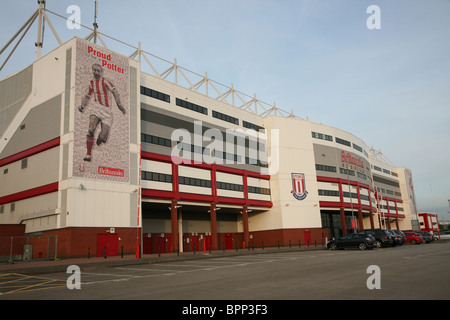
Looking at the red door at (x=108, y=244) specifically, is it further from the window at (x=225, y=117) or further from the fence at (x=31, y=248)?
the window at (x=225, y=117)

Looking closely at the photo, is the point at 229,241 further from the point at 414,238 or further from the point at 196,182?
the point at 414,238

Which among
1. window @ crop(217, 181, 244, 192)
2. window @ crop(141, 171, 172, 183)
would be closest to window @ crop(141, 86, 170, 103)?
window @ crop(141, 171, 172, 183)

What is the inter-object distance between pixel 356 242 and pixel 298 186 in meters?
24.3

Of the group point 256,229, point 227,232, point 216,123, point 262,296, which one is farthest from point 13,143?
point 262,296

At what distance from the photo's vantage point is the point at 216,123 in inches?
2016

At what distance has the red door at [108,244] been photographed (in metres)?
33.8

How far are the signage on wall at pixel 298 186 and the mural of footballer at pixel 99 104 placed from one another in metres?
30.5

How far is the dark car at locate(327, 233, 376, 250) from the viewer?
109 ft

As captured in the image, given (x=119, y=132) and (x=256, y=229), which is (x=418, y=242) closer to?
(x=256, y=229)

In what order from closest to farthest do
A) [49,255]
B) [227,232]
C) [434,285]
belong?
[434,285]
[49,255]
[227,232]

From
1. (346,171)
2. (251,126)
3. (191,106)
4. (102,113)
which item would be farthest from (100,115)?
(346,171)

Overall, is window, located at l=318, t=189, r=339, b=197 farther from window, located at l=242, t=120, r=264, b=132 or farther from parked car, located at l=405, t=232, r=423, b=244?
parked car, located at l=405, t=232, r=423, b=244

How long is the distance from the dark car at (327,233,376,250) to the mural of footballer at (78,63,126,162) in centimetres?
2472
